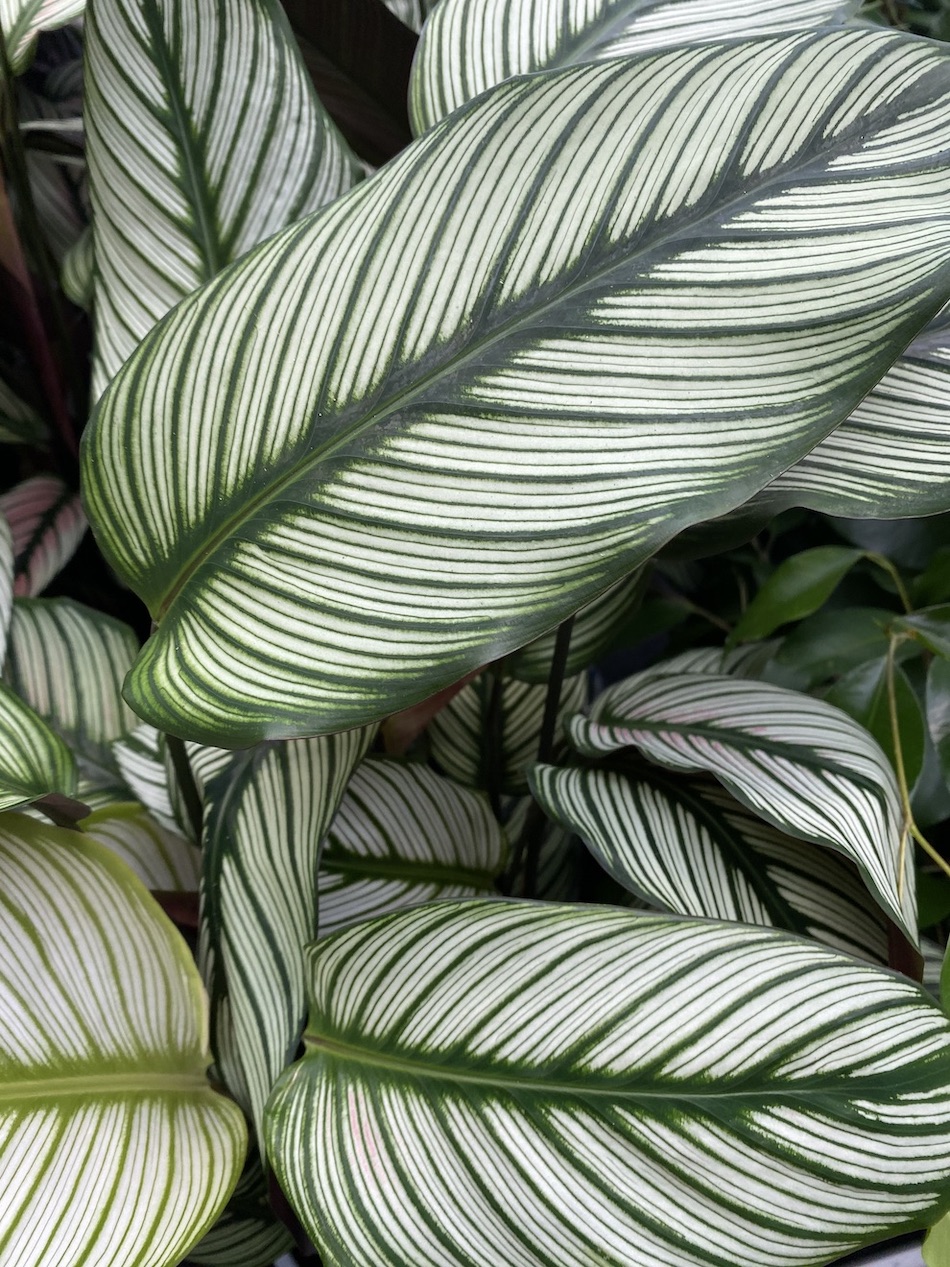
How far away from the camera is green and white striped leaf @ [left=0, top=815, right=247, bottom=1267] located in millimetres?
467

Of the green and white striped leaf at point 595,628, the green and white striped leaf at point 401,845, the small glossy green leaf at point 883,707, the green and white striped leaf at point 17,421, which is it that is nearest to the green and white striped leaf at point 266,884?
the green and white striped leaf at point 401,845

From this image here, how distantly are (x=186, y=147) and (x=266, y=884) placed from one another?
473 millimetres

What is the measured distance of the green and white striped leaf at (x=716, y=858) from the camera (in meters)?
0.57

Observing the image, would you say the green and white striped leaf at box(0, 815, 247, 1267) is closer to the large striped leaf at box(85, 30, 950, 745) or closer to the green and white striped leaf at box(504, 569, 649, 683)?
the large striped leaf at box(85, 30, 950, 745)

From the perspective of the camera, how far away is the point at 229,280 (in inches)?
18.2

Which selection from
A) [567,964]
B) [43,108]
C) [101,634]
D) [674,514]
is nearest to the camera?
[674,514]

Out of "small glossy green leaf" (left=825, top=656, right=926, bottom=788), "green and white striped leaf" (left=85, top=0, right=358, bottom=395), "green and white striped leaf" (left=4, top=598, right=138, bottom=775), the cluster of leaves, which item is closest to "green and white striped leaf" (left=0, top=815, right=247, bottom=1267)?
the cluster of leaves

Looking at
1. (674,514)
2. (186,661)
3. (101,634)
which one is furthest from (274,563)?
(101,634)

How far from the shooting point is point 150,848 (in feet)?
2.34

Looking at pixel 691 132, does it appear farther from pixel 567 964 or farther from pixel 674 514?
pixel 567 964

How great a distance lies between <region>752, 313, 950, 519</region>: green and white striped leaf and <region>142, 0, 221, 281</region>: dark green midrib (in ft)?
1.28

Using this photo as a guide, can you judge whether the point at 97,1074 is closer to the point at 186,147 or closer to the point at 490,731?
the point at 490,731

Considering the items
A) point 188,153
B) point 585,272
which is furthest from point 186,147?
point 585,272

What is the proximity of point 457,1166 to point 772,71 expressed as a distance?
0.52m
